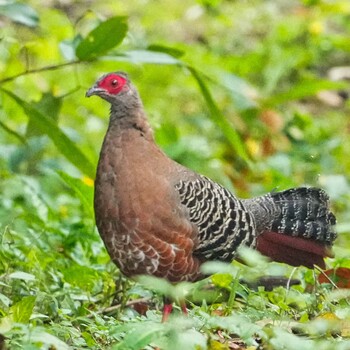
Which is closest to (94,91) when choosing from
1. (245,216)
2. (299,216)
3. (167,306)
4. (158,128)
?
(245,216)

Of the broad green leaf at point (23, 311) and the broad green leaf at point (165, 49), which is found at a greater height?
the broad green leaf at point (165, 49)

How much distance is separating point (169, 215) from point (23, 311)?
3.08 feet

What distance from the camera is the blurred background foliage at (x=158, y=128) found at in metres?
4.28

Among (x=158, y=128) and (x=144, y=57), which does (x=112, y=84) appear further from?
(x=158, y=128)

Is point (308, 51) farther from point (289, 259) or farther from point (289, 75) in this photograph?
point (289, 259)

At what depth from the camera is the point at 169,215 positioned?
4578 mm

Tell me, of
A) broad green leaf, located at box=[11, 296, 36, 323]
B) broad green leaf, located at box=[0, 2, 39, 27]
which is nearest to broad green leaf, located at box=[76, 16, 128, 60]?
broad green leaf, located at box=[0, 2, 39, 27]

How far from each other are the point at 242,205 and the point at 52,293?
3.39ft

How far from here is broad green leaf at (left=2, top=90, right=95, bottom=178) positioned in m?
5.18

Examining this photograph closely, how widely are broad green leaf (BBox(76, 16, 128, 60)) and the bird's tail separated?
1.06m

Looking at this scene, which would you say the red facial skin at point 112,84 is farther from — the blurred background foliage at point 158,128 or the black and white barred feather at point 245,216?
the black and white barred feather at point 245,216

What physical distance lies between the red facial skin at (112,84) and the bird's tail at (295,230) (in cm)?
91

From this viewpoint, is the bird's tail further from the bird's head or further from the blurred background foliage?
the bird's head

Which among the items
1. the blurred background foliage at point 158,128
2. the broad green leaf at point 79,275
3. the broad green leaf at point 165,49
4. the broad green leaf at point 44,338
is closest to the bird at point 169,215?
the blurred background foliage at point 158,128
